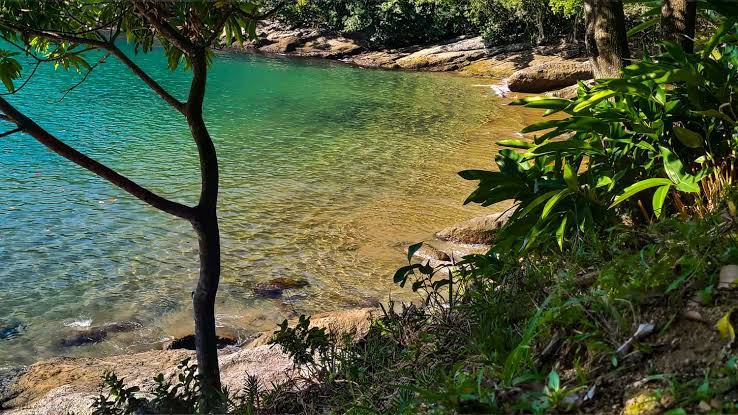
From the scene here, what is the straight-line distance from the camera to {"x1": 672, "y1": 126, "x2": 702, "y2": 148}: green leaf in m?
3.55

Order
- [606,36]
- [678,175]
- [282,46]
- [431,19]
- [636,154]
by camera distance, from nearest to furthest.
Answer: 1. [678,175]
2. [636,154]
3. [606,36]
4. [431,19]
5. [282,46]

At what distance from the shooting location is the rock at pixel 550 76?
24.4m

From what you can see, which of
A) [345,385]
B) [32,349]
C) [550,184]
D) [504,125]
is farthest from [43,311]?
[504,125]

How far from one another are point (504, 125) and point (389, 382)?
1645 centimetres

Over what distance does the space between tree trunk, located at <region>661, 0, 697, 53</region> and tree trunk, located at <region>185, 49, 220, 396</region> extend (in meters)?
3.14

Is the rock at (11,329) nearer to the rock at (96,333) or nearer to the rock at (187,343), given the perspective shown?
the rock at (96,333)

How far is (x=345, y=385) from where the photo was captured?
3.15 metres

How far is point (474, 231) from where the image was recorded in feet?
29.9

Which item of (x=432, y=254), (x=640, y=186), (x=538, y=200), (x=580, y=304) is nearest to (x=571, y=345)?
(x=580, y=304)

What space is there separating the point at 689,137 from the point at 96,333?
5.63 m

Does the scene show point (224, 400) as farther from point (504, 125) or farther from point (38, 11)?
point (504, 125)

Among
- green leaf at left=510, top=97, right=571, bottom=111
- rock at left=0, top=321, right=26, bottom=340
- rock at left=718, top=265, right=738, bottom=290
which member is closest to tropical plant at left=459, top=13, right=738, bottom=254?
green leaf at left=510, top=97, right=571, bottom=111

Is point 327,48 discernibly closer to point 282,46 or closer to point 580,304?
point 282,46

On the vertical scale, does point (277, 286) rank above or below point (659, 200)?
below
